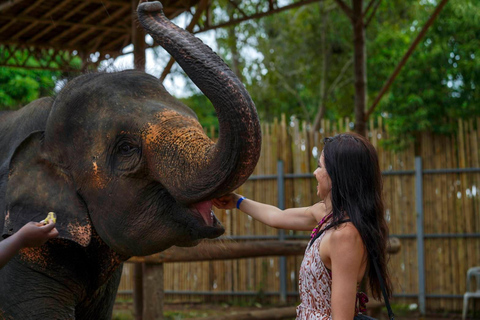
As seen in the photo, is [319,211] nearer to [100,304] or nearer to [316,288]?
[316,288]

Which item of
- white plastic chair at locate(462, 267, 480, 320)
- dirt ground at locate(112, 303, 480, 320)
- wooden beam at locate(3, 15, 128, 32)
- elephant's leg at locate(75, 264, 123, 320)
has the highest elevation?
wooden beam at locate(3, 15, 128, 32)

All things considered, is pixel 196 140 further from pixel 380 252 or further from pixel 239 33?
pixel 239 33

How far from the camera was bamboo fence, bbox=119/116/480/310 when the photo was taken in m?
8.74

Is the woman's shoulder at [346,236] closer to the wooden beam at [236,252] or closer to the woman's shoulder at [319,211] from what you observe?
the woman's shoulder at [319,211]

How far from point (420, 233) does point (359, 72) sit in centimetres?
287

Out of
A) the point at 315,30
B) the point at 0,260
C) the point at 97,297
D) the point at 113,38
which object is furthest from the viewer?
the point at 315,30

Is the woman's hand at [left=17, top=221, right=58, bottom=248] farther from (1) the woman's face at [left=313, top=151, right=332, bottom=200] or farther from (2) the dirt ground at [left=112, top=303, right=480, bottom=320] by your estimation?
(2) the dirt ground at [left=112, top=303, right=480, bottom=320]

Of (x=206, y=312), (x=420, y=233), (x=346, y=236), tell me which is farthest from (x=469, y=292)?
(x=346, y=236)

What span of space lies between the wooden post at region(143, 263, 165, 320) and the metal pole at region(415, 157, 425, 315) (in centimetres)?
515

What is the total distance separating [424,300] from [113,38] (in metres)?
5.77

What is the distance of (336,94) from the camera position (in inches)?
671

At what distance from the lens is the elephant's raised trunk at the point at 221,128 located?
6.77 ft

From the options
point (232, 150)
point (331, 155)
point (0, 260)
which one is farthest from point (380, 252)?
point (0, 260)

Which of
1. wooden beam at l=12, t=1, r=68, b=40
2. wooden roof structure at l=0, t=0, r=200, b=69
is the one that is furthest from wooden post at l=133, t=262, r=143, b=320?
wooden beam at l=12, t=1, r=68, b=40
